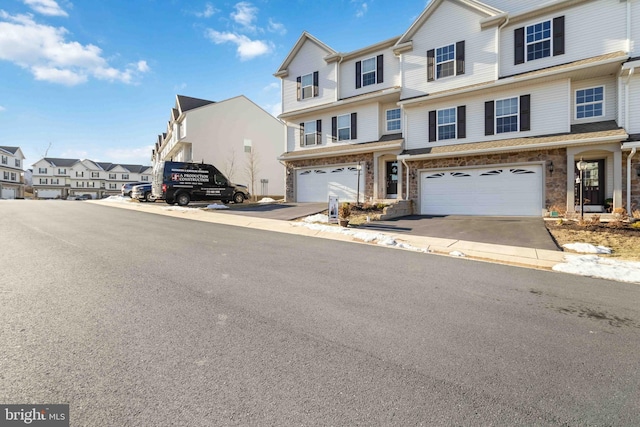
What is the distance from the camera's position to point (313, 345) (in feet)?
10.6

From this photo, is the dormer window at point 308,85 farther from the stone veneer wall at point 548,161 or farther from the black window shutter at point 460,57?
the stone veneer wall at point 548,161

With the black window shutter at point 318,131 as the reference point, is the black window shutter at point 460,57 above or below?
above

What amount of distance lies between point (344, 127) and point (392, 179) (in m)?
4.48

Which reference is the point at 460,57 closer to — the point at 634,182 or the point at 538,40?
the point at 538,40

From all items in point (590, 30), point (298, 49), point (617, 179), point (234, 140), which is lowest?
point (617, 179)

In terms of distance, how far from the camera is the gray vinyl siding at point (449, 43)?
15.3 metres

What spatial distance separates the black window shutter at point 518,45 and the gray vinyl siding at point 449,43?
2.86ft

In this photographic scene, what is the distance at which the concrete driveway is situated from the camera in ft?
32.3

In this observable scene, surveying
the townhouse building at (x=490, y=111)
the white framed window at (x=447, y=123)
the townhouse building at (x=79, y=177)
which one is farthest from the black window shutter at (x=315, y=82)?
the townhouse building at (x=79, y=177)

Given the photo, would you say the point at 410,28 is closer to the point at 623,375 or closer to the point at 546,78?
the point at 546,78

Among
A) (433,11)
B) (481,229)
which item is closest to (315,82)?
(433,11)

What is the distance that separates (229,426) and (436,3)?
1990 cm

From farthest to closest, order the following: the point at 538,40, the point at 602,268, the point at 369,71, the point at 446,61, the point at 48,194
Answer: the point at 48,194, the point at 369,71, the point at 446,61, the point at 538,40, the point at 602,268

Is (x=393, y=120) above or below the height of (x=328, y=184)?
above
